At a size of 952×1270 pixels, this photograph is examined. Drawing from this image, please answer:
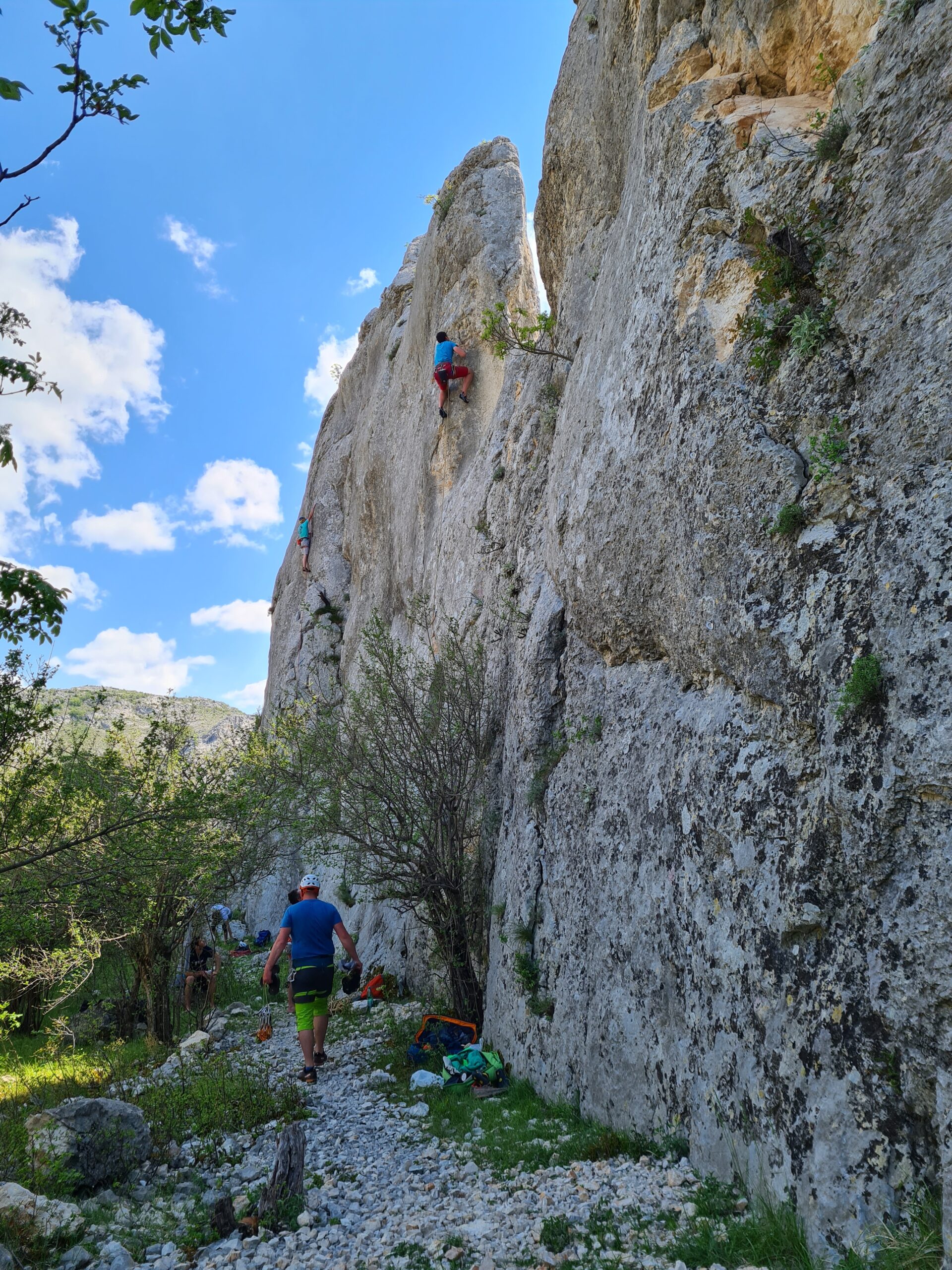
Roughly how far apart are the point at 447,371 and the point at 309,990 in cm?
1510

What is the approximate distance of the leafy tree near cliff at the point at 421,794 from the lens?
425 inches

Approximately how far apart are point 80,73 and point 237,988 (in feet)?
55.9

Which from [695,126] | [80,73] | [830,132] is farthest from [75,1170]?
[695,126]

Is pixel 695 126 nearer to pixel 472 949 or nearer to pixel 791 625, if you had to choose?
pixel 791 625

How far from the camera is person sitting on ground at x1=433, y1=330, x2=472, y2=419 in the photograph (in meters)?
19.0

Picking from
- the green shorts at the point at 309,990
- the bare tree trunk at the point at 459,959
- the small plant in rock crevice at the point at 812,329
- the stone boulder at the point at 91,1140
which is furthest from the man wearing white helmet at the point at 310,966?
the small plant in rock crevice at the point at 812,329

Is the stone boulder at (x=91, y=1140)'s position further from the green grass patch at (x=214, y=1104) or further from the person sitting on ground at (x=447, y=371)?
the person sitting on ground at (x=447, y=371)

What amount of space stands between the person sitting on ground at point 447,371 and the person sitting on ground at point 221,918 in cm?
1326

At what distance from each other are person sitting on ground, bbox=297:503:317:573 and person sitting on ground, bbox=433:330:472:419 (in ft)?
49.6

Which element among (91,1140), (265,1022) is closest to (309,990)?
(91,1140)

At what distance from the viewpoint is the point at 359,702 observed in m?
12.2

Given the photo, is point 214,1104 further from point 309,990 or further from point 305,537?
point 305,537

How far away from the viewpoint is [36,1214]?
4.75m

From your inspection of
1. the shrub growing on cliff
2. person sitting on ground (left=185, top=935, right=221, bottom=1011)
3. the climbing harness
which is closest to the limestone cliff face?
the shrub growing on cliff
